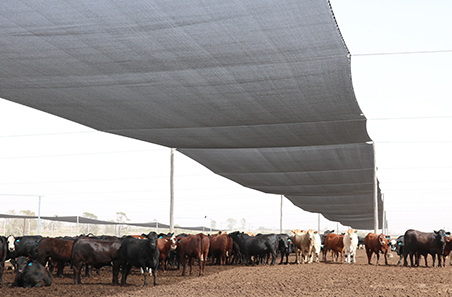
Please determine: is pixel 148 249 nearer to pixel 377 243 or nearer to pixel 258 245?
pixel 258 245

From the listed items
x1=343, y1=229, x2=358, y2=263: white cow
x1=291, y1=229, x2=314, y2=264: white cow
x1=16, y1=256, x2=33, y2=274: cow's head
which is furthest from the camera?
x1=291, y1=229, x2=314, y2=264: white cow

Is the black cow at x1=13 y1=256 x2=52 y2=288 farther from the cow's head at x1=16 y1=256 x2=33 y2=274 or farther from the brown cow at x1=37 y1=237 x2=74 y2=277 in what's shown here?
the brown cow at x1=37 y1=237 x2=74 y2=277

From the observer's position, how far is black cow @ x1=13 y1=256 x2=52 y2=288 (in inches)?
367

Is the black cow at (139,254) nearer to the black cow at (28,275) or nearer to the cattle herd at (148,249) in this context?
the cattle herd at (148,249)

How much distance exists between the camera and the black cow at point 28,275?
367 inches

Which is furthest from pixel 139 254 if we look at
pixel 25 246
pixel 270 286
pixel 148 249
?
pixel 25 246

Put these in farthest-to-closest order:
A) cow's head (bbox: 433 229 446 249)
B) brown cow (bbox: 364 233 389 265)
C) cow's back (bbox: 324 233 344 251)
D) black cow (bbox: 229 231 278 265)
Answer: cow's back (bbox: 324 233 344 251)
black cow (bbox: 229 231 278 265)
brown cow (bbox: 364 233 389 265)
cow's head (bbox: 433 229 446 249)

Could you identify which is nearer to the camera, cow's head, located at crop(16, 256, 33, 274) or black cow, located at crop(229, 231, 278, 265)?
cow's head, located at crop(16, 256, 33, 274)

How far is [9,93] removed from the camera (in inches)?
403

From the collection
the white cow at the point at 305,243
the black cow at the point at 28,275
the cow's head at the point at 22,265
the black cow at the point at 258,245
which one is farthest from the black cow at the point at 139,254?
the white cow at the point at 305,243

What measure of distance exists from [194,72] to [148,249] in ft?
12.1

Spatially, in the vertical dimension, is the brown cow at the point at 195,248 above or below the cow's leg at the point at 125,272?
above

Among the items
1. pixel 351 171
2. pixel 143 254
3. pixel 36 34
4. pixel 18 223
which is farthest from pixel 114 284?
pixel 18 223

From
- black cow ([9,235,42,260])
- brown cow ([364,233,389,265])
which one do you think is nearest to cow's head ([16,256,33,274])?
black cow ([9,235,42,260])
